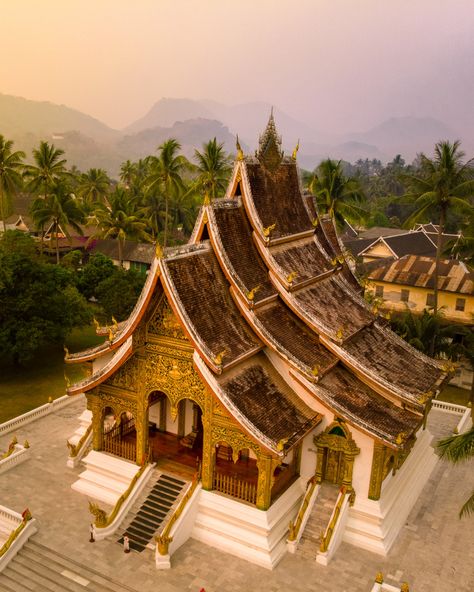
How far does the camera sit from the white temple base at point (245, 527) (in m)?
15.5

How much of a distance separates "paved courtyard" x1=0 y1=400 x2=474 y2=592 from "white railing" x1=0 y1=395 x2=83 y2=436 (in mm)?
3275

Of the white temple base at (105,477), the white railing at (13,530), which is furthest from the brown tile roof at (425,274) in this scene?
the white railing at (13,530)

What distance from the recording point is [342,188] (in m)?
35.2

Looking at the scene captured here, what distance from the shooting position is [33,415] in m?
23.6

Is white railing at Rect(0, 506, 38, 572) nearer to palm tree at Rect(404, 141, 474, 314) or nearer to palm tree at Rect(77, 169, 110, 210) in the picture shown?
palm tree at Rect(404, 141, 474, 314)

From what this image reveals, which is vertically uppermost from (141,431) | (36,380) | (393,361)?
(393,361)

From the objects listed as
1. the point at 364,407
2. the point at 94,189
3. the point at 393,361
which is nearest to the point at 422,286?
the point at 393,361

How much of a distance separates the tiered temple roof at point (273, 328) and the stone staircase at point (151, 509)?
3801mm

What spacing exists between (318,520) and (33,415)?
43.6 ft

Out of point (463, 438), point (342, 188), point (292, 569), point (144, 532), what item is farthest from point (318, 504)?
point (342, 188)

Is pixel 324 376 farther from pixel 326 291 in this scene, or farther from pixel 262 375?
pixel 326 291

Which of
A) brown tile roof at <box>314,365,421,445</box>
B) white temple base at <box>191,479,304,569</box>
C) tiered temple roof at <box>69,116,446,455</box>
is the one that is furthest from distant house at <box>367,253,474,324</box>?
white temple base at <box>191,479,304,569</box>

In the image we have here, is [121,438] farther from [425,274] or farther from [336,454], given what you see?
[425,274]

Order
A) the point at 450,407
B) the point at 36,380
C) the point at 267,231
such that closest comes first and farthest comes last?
1. the point at 267,231
2. the point at 450,407
3. the point at 36,380
